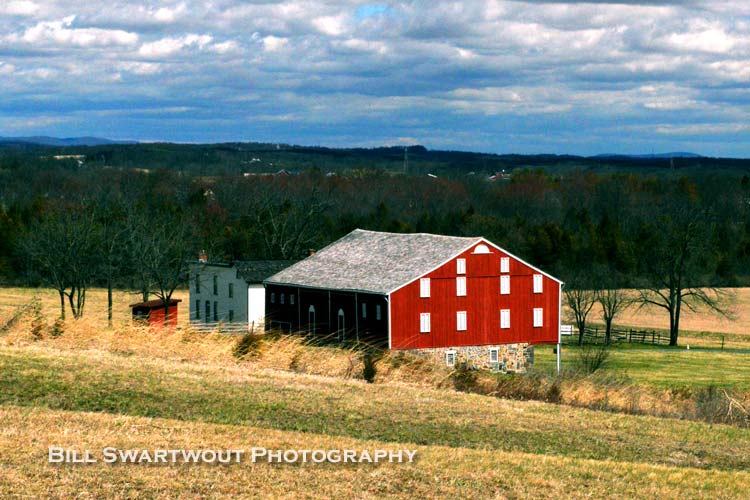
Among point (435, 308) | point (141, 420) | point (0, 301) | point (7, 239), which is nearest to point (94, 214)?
point (0, 301)

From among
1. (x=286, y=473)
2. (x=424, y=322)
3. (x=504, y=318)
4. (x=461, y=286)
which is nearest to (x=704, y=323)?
(x=504, y=318)

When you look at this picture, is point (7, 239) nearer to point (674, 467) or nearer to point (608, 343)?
point (608, 343)

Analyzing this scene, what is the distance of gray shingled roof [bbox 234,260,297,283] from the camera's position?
2426 inches

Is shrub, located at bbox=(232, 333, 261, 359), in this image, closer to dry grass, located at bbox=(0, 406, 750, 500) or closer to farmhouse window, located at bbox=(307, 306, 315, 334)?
dry grass, located at bbox=(0, 406, 750, 500)

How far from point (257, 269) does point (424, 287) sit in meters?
14.5

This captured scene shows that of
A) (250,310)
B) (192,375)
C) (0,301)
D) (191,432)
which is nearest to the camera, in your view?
(191,432)

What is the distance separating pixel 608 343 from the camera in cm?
6869

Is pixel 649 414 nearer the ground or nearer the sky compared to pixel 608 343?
nearer the sky

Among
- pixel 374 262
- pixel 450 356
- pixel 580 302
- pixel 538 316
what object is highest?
pixel 374 262

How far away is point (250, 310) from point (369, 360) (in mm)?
40940

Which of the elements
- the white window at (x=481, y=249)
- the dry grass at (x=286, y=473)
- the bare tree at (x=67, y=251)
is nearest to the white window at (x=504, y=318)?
the white window at (x=481, y=249)

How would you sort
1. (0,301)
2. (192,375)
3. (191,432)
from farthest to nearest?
(0,301) < (192,375) < (191,432)

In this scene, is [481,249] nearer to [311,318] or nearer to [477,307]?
[477,307]

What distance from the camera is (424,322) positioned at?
51469 mm
